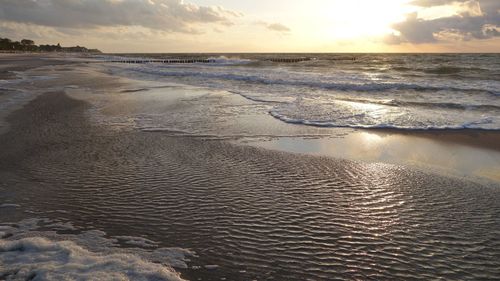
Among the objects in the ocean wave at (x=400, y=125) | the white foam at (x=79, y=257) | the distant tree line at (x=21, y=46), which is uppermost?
the distant tree line at (x=21, y=46)

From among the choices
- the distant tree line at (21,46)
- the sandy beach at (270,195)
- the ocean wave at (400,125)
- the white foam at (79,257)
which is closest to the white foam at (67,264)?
the white foam at (79,257)

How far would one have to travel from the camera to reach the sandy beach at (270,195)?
4.50 meters

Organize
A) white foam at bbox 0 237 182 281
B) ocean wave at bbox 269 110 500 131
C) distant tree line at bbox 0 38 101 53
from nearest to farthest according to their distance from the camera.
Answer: white foam at bbox 0 237 182 281 < ocean wave at bbox 269 110 500 131 < distant tree line at bbox 0 38 101 53

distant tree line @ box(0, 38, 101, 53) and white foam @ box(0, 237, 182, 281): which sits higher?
distant tree line @ box(0, 38, 101, 53)

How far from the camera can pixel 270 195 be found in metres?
6.46

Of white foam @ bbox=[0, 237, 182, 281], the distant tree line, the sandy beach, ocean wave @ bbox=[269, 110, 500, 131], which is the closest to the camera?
white foam @ bbox=[0, 237, 182, 281]

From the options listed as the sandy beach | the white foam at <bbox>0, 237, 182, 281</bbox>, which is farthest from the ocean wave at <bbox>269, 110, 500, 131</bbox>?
the white foam at <bbox>0, 237, 182, 281</bbox>

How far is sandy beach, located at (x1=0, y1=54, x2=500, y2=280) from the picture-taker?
4500mm

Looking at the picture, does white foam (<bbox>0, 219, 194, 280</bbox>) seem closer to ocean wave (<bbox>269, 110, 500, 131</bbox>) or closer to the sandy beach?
the sandy beach

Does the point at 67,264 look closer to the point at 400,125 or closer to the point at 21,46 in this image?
the point at 400,125

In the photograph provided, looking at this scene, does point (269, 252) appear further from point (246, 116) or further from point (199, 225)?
point (246, 116)

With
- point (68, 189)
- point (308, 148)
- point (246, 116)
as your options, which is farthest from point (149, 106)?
point (68, 189)

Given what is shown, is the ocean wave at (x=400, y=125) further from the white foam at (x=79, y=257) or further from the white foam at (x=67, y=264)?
the white foam at (x=67, y=264)

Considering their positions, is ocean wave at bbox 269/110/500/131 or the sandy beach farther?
ocean wave at bbox 269/110/500/131
